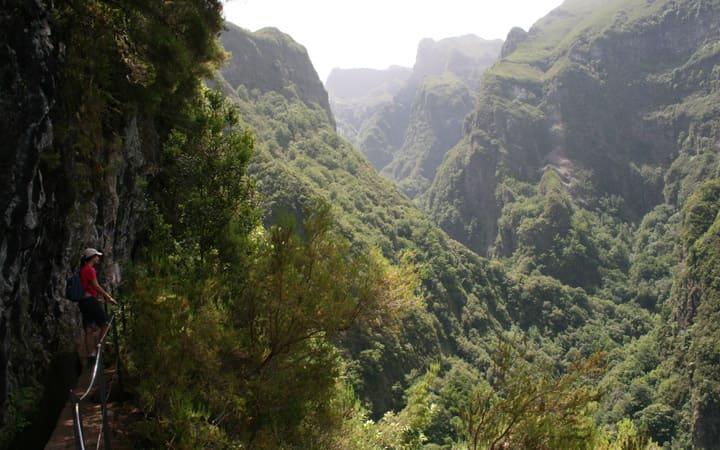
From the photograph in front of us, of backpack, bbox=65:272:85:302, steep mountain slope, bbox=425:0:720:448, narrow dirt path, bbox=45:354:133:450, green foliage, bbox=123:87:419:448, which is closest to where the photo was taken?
green foliage, bbox=123:87:419:448

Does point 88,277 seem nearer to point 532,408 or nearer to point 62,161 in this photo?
point 62,161

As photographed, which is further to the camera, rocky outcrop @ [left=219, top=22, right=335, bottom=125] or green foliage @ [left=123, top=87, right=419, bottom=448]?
rocky outcrop @ [left=219, top=22, right=335, bottom=125]

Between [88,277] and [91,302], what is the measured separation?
0.38m

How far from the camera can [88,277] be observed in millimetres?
6777

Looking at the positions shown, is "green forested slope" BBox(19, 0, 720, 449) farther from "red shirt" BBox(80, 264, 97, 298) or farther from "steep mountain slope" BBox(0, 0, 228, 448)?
"red shirt" BBox(80, 264, 97, 298)

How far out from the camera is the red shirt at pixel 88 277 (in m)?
6.76

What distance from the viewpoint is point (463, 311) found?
267 ft

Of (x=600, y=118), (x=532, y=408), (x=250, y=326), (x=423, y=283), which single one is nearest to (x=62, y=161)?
(x=250, y=326)

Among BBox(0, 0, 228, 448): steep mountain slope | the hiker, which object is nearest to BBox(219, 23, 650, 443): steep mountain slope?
BBox(0, 0, 228, 448): steep mountain slope

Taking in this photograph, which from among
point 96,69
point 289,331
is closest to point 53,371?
point 289,331

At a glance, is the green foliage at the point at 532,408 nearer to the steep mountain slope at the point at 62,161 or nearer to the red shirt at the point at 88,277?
the red shirt at the point at 88,277

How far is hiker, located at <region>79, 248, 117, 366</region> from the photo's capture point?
6.75 meters

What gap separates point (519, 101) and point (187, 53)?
7025 inches

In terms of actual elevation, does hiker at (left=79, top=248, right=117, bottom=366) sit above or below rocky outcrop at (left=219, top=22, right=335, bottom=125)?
below
